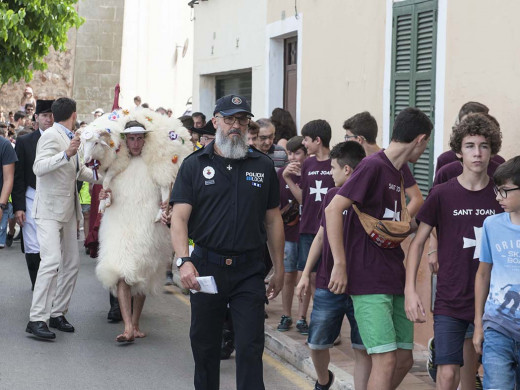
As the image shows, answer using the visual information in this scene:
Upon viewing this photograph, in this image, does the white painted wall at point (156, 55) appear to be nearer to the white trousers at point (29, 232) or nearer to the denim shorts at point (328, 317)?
the white trousers at point (29, 232)

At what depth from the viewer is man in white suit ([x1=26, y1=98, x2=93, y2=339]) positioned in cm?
889

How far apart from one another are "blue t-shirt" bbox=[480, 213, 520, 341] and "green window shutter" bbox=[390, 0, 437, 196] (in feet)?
16.0

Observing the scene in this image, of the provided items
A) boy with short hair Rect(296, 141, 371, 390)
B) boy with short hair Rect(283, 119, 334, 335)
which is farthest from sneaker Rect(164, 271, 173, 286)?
boy with short hair Rect(296, 141, 371, 390)

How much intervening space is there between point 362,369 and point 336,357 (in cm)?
158

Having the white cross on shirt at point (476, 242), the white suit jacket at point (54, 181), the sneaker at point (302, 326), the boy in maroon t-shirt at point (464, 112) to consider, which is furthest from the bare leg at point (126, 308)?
the white cross on shirt at point (476, 242)

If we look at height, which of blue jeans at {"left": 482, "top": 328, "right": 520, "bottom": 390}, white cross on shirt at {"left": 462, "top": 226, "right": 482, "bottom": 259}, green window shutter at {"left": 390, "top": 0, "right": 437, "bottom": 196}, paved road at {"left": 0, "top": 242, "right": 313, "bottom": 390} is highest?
green window shutter at {"left": 390, "top": 0, "right": 437, "bottom": 196}

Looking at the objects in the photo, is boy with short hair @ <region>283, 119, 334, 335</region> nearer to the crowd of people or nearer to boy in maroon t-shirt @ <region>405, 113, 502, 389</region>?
the crowd of people

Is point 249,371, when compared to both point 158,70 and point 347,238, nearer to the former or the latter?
point 347,238

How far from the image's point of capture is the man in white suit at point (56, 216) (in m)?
8.89

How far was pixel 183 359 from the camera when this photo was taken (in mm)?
8250

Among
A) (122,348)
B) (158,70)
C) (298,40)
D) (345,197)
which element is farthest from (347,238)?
(158,70)

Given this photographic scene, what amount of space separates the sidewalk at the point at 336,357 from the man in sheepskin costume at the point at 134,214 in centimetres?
120

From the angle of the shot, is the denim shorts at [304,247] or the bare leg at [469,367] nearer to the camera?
the bare leg at [469,367]

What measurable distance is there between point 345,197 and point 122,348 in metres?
3.56
